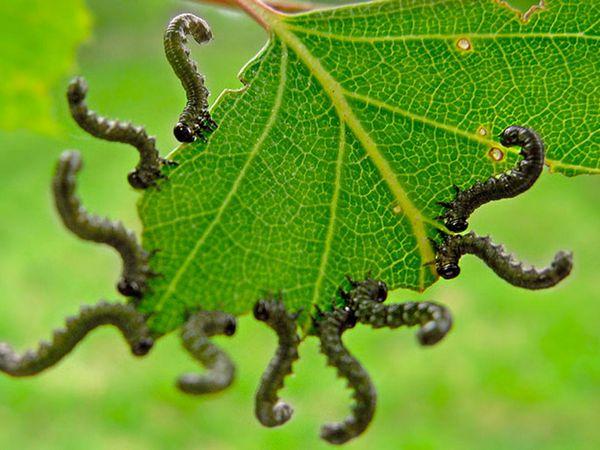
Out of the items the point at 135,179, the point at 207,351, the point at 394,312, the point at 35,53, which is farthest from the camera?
the point at 35,53

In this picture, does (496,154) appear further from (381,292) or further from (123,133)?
(123,133)

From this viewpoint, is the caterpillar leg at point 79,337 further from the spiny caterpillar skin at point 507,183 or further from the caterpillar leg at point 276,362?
the spiny caterpillar skin at point 507,183

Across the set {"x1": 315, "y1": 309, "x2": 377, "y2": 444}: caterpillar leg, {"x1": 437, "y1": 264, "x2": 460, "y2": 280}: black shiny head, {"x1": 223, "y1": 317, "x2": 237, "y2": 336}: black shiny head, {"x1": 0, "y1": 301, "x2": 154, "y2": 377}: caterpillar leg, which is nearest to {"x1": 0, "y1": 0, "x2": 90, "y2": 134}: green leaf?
{"x1": 0, "y1": 301, "x2": 154, "y2": 377}: caterpillar leg

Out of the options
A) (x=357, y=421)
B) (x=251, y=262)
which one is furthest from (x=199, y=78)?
(x=357, y=421)

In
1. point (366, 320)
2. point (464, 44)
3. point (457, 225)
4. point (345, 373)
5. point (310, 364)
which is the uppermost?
point (310, 364)

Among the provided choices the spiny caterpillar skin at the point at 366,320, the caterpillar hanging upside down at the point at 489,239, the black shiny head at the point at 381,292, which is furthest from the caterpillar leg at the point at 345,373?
the caterpillar hanging upside down at the point at 489,239

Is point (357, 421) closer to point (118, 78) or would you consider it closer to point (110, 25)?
point (110, 25)

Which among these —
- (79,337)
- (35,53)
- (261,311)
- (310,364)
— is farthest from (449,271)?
(310,364)
